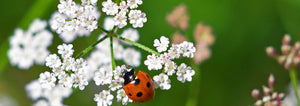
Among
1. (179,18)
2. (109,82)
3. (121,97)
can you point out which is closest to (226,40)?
(179,18)

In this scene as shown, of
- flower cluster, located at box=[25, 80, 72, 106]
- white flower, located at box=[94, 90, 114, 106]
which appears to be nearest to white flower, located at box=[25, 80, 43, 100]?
flower cluster, located at box=[25, 80, 72, 106]

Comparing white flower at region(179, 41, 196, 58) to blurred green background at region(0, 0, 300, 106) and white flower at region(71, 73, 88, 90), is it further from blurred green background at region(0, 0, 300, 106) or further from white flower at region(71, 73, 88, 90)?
blurred green background at region(0, 0, 300, 106)

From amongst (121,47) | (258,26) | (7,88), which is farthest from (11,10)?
(258,26)

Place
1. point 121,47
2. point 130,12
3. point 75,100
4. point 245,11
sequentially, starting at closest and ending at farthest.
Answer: point 130,12 < point 121,47 < point 75,100 < point 245,11

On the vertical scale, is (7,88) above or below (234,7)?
below

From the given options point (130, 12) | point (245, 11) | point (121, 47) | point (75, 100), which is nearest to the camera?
point (130, 12)

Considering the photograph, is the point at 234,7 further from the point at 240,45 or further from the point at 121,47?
the point at 121,47

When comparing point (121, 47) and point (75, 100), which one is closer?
point (121, 47)

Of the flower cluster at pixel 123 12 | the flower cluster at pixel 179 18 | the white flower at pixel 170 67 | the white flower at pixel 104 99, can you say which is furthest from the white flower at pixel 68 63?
the flower cluster at pixel 179 18

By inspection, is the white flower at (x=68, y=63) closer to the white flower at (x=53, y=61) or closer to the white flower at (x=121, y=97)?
the white flower at (x=53, y=61)
